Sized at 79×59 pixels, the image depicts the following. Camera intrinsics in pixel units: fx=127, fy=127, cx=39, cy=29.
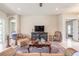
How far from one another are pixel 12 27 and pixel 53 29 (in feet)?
12.5

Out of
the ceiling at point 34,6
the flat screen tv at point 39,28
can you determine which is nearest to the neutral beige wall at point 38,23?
the flat screen tv at point 39,28

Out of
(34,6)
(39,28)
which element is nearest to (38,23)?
(39,28)

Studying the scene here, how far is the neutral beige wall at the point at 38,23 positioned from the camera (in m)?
11.9

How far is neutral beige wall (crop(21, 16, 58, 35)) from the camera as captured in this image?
39.2 feet

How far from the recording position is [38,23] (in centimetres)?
1196

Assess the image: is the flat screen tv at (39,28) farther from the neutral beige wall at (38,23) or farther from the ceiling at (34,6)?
the ceiling at (34,6)

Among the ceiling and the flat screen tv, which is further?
the flat screen tv

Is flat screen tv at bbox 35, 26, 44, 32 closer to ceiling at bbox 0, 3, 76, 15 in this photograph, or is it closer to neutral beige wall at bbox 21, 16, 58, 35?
neutral beige wall at bbox 21, 16, 58, 35

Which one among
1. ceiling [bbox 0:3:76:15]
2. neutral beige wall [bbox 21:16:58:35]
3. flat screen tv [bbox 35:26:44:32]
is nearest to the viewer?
ceiling [bbox 0:3:76:15]

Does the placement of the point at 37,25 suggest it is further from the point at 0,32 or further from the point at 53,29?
the point at 0,32

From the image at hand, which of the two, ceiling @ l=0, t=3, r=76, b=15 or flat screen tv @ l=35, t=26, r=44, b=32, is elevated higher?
ceiling @ l=0, t=3, r=76, b=15

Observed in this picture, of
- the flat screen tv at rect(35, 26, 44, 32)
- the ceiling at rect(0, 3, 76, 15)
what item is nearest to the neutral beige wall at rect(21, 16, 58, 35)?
Answer: the flat screen tv at rect(35, 26, 44, 32)

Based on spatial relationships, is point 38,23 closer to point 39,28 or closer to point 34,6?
point 39,28

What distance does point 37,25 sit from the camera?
1192 centimetres
